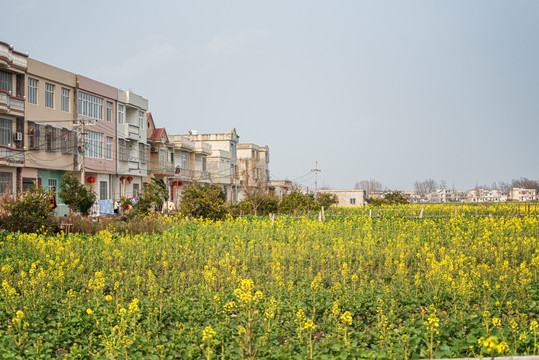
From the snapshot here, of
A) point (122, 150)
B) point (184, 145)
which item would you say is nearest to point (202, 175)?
point (184, 145)

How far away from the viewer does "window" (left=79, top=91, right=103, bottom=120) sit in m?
33.0

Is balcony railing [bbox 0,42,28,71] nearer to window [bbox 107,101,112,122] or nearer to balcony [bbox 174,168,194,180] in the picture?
window [bbox 107,101,112,122]

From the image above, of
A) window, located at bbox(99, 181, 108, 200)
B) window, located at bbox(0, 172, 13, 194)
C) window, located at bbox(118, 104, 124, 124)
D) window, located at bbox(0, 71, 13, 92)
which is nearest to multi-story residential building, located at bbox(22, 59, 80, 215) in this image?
window, located at bbox(0, 172, 13, 194)

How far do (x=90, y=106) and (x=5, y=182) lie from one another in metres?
9.27

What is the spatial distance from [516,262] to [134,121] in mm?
34530

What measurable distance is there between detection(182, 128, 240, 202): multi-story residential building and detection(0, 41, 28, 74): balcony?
3135 centimetres

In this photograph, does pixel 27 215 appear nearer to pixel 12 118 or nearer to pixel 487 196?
pixel 12 118

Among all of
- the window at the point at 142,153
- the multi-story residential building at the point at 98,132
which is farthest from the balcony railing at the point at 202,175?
the multi-story residential building at the point at 98,132

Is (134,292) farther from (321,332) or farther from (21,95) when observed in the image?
(21,95)

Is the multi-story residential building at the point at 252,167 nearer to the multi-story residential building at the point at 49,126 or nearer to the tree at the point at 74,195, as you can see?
the multi-story residential building at the point at 49,126

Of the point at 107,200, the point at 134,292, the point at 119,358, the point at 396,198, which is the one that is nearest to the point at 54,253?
the point at 134,292

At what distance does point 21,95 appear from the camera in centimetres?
2769

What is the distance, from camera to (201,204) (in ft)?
84.3

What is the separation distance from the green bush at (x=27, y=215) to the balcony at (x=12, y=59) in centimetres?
1038
